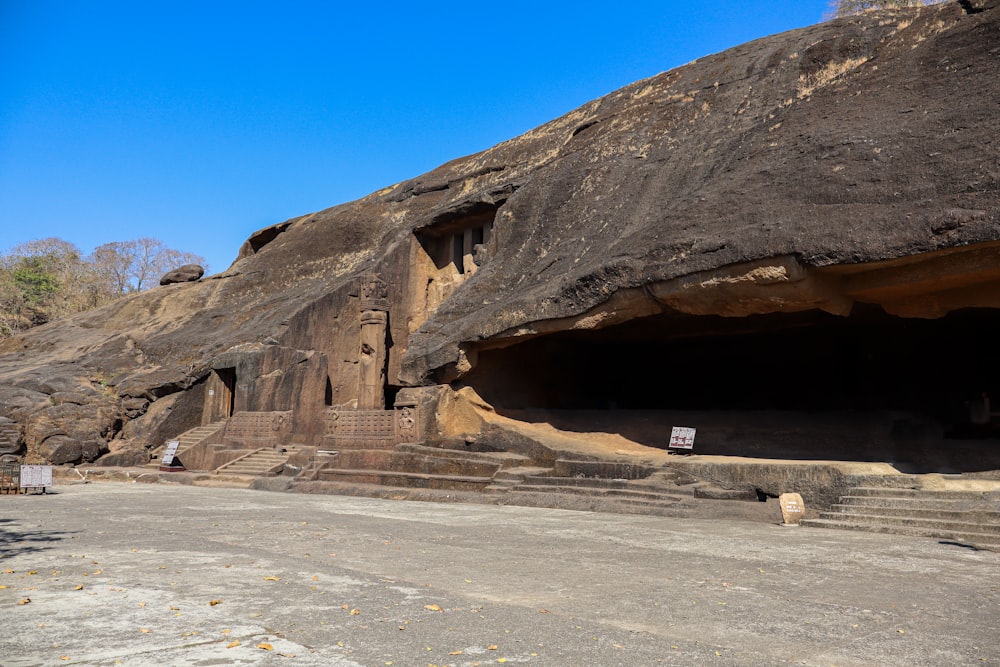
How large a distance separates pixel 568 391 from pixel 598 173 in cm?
492

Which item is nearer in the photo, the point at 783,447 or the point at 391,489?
the point at 783,447

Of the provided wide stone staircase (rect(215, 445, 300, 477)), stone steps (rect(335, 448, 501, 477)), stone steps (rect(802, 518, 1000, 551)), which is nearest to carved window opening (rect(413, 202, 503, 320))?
wide stone staircase (rect(215, 445, 300, 477))

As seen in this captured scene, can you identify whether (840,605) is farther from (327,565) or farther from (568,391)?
(568,391)

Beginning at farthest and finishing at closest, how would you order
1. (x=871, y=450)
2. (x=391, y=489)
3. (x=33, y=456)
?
(x=33, y=456) → (x=391, y=489) → (x=871, y=450)

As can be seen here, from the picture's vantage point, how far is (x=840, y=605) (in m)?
4.80

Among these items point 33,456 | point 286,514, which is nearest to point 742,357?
point 286,514

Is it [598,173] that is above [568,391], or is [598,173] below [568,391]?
above

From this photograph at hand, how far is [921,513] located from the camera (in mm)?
8453

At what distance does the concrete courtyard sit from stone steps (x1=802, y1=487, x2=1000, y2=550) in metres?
0.40

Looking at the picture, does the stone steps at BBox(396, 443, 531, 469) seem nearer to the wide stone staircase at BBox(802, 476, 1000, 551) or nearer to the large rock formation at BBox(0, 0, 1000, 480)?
the large rock formation at BBox(0, 0, 1000, 480)

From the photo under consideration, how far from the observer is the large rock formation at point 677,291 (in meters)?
9.75

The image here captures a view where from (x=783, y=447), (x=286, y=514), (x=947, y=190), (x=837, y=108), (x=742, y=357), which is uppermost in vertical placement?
(x=837, y=108)

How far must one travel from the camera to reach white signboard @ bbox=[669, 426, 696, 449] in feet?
37.7

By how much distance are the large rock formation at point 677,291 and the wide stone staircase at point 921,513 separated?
1778mm
